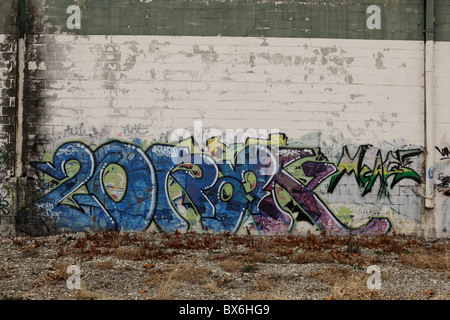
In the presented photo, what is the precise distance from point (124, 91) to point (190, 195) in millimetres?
2791

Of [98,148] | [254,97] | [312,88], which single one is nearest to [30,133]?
[98,148]

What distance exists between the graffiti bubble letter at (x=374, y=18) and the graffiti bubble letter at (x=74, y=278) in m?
8.03

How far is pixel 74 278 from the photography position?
6543 millimetres

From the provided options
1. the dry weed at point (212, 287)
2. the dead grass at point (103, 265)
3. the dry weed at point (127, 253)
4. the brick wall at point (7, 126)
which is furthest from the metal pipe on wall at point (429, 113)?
the brick wall at point (7, 126)

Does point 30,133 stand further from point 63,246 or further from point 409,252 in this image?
point 409,252

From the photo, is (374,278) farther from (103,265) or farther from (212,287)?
(103,265)

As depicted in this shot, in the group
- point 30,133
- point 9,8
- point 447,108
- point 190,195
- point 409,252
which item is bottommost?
point 409,252

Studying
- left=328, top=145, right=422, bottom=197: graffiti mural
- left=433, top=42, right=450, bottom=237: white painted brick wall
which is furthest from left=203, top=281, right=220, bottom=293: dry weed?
left=433, top=42, right=450, bottom=237: white painted brick wall

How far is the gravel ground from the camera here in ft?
19.8

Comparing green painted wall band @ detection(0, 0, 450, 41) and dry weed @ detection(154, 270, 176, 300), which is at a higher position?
green painted wall band @ detection(0, 0, 450, 41)

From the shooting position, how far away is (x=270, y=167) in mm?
9539

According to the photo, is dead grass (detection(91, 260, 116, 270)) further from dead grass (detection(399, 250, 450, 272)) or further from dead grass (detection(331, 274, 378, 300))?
dead grass (detection(399, 250, 450, 272))

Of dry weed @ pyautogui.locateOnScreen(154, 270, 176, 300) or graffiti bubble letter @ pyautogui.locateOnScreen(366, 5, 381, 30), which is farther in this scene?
graffiti bubble letter @ pyautogui.locateOnScreen(366, 5, 381, 30)

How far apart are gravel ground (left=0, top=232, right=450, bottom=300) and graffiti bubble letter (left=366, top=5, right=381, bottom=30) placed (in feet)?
15.8
